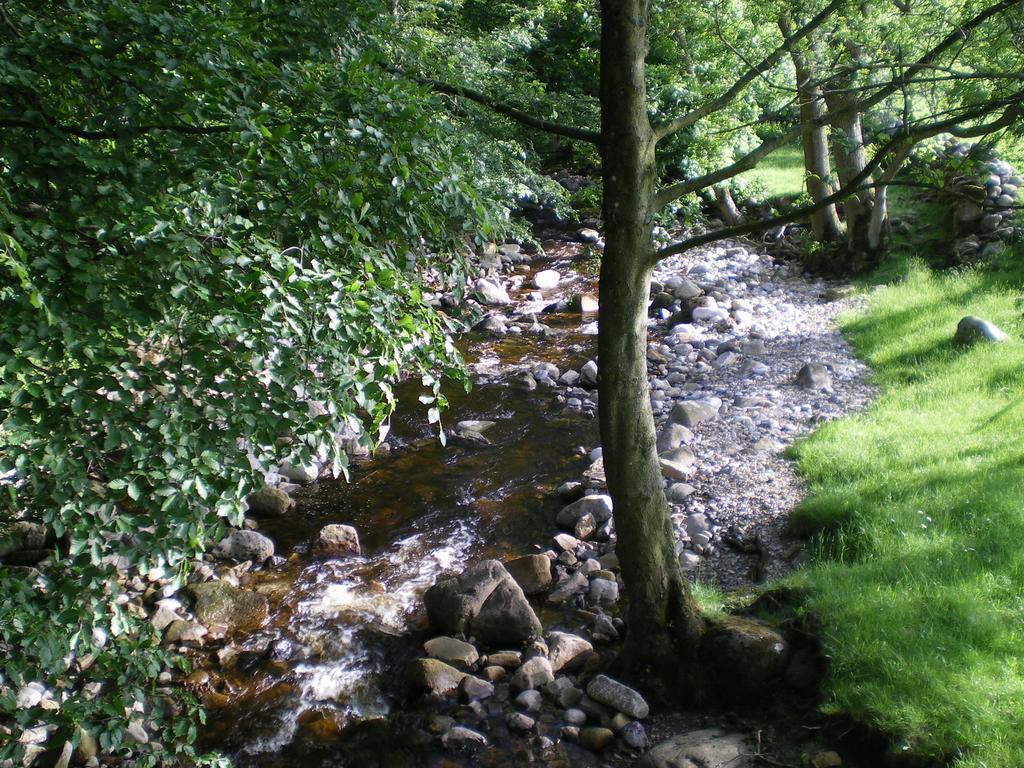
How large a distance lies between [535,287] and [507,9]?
8.14m

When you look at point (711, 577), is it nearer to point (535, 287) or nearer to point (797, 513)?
point (797, 513)

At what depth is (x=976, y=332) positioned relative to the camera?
8.80 meters

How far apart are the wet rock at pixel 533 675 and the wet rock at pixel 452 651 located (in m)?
0.44

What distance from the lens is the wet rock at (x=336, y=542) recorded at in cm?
759

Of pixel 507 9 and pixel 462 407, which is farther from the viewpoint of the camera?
pixel 507 9

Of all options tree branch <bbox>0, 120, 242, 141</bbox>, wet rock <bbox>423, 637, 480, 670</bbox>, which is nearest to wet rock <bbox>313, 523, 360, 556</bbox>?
wet rock <bbox>423, 637, 480, 670</bbox>

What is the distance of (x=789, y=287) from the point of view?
46.9ft

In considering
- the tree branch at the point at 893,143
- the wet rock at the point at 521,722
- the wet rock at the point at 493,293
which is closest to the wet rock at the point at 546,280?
the wet rock at the point at 493,293

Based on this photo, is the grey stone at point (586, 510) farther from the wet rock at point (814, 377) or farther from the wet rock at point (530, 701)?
the wet rock at point (814, 377)

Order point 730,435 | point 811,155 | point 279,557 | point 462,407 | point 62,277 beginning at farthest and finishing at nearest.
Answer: point 811,155
point 462,407
point 730,435
point 279,557
point 62,277

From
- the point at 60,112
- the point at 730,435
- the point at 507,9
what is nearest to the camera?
the point at 60,112

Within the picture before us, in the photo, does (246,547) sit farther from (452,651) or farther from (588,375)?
(588,375)

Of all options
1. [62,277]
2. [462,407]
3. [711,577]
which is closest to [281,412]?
[62,277]

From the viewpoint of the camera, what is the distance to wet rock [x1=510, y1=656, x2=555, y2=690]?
5.42 m
